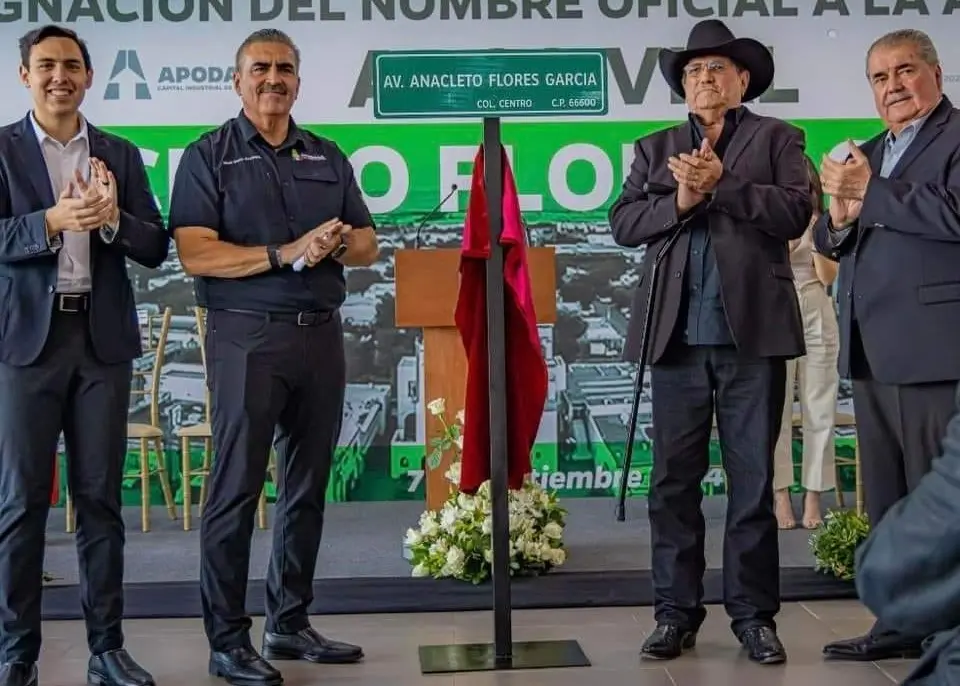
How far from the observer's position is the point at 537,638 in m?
3.68

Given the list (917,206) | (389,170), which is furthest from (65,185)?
(389,170)

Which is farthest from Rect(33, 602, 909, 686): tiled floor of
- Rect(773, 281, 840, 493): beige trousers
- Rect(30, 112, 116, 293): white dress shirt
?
Rect(773, 281, 840, 493): beige trousers

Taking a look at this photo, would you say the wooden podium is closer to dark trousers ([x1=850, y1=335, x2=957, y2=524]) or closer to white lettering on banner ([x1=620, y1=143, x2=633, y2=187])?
white lettering on banner ([x1=620, y1=143, x2=633, y2=187])

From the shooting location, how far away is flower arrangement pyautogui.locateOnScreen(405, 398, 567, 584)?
412cm

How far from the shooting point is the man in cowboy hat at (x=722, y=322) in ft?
10.7

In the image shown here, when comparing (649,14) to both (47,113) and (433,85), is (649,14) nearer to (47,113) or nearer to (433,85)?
→ (433,85)

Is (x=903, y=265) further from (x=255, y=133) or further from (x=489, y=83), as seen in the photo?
(x=255, y=133)

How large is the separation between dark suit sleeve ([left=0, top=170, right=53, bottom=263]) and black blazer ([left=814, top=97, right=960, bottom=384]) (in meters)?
2.08

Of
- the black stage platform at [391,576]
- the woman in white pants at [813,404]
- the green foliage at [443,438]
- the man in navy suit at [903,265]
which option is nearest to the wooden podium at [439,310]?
the green foliage at [443,438]

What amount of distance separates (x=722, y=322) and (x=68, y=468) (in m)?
1.78

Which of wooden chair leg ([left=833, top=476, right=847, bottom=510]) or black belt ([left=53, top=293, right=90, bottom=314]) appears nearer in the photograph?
black belt ([left=53, top=293, right=90, bottom=314])

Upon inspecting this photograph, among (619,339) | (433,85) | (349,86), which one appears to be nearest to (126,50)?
(349,86)

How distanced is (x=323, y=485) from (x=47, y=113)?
48.7 inches

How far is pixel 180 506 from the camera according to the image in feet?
20.3
